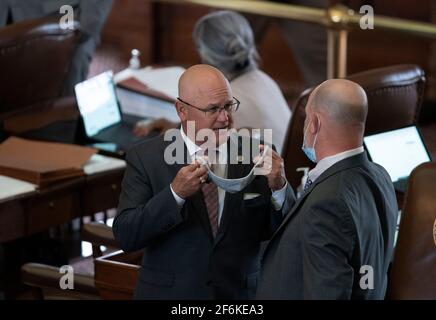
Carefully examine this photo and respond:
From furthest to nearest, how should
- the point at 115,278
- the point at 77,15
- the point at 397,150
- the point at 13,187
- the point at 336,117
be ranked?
the point at 77,15
the point at 13,187
the point at 397,150
the point at 115,278
the point at 336,117

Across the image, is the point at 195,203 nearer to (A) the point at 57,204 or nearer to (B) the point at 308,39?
(A) the point at 57,204

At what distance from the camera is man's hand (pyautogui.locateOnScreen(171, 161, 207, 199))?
108 inches

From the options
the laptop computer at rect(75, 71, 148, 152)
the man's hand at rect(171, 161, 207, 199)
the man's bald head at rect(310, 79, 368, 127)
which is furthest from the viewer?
the laptop computer at rect(75, 71, 148, 152)

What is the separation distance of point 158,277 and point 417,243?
0.72 m

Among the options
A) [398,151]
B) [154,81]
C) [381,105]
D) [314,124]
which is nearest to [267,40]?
[154,81]

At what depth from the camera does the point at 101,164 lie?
4.27 metres

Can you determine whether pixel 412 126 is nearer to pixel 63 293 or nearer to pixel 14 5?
pixel 63 293

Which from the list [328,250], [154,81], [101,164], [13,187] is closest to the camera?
[328,250]

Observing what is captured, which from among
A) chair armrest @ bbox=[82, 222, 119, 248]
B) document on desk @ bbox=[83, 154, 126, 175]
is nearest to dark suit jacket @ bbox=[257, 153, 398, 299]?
chair armrest @ bbox=[82, 222, 119, 248]

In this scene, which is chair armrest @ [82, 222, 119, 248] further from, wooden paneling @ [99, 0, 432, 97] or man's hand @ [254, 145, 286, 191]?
wooden paneling @ [99, 0, 432, 97]

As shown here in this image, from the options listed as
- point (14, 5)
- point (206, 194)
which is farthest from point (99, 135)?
point (206, 194)

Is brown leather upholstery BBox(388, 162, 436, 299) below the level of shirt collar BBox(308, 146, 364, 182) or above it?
below

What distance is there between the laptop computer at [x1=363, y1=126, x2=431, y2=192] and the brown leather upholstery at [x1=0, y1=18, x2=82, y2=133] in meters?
1.67

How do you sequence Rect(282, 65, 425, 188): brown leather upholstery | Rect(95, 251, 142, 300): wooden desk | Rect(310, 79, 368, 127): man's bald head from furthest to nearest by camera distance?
Rect(282, 65, 425, 188): brown leather upholstery → Rect(95, 251, 142, 300): wooden desk → Rect(310, 79, 368, 127): man's bald head
